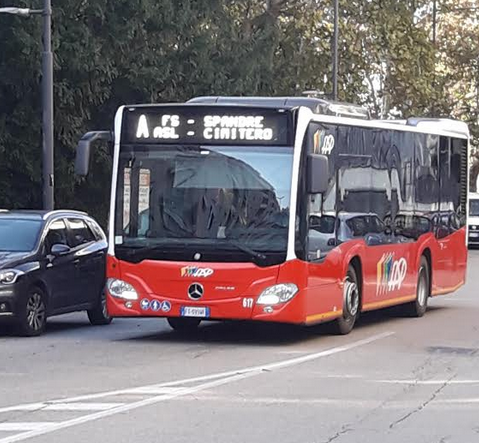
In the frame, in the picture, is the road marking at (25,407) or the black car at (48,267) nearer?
the road marking at (25,407)

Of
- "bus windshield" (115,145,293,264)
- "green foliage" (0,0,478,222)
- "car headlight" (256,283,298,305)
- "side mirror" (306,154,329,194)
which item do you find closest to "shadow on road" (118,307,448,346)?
"car headlight" (256,283,298,305)

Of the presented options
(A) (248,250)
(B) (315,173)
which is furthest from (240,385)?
(B) (315,173)

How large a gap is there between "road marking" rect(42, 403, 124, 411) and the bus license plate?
15.4 ft

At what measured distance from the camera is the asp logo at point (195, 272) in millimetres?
15438

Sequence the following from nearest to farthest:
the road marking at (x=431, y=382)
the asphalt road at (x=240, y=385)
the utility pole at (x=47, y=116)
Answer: the asphalt road at (x=240, y=385)
the road marking at (x=431, y=382)
the utility pole at (x=47, y=116)

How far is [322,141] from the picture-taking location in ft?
53.0

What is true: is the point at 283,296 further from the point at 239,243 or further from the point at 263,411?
the point at 263,411

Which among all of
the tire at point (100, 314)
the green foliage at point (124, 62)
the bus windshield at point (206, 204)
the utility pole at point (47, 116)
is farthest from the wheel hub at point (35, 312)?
the green foliage at point (124, 62)

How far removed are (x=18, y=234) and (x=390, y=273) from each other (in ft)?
17.4

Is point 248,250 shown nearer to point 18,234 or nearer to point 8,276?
point 8,276

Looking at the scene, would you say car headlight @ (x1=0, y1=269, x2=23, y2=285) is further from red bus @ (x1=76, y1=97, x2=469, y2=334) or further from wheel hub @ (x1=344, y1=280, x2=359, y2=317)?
A: wheel hub @ (x1=344, y1=280, x2=359, y2=317)

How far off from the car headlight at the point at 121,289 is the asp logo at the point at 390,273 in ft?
13.2

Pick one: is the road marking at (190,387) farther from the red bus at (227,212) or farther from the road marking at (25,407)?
the red bus at (227,212)

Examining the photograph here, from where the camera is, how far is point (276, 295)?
1537 centimetres
